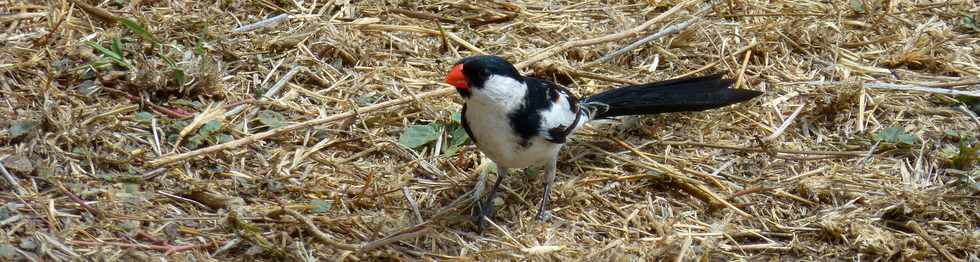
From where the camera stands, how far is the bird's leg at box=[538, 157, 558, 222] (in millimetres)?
4006

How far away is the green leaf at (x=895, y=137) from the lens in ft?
14.4

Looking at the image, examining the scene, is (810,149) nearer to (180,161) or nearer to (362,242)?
(362,242)

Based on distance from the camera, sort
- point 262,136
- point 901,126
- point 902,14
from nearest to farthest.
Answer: point 262,136, point 901,126, point 902,14

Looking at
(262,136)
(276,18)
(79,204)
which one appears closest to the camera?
(79,204)

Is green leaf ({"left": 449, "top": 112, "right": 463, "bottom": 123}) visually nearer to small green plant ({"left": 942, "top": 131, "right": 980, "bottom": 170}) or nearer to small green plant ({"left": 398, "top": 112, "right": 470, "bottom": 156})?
small green plant ({"left": 398, "top": 112, "right": 470, "bottom": 156})

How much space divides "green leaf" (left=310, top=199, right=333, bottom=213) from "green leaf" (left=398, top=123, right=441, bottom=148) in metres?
0.57

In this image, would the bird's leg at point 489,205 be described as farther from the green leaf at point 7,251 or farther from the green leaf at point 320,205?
the green leaf at point 7,251

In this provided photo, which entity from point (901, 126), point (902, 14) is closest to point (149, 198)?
point (901, 126)

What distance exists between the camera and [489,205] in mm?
4023

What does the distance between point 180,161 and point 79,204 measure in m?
0.50

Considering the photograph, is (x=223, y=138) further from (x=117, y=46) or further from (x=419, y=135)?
(x=419, y=135)

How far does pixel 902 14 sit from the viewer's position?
5.45m

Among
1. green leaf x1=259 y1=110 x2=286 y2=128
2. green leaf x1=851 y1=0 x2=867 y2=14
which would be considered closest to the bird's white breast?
green leaf x1=259 y1=110 x2=286 y2=128

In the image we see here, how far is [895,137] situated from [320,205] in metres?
2.56
